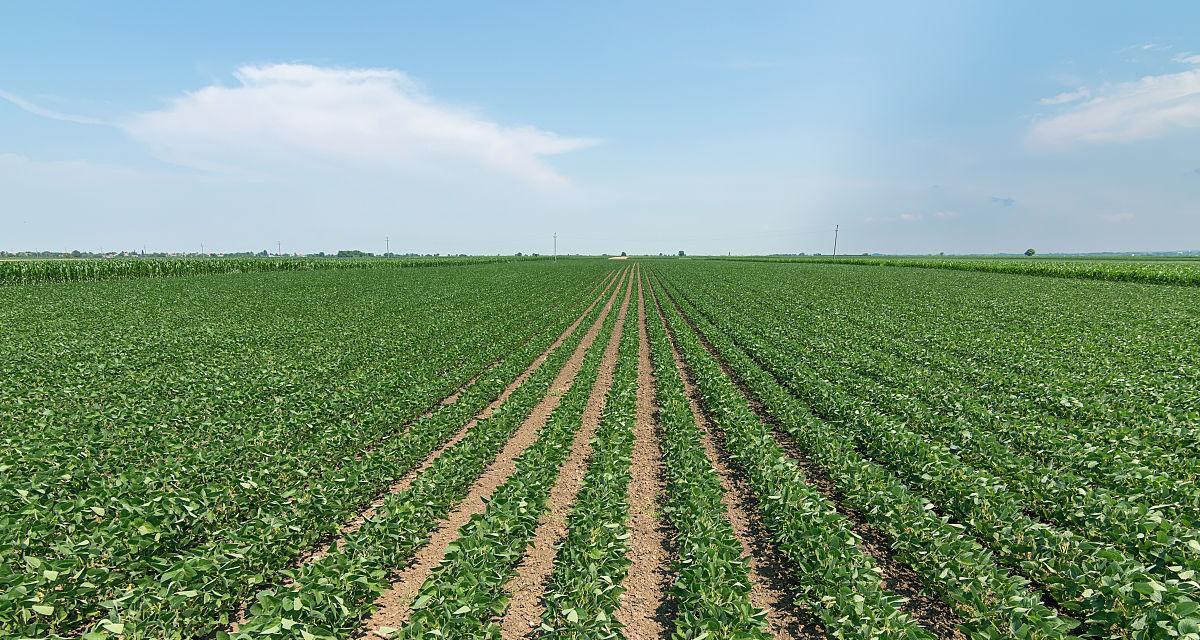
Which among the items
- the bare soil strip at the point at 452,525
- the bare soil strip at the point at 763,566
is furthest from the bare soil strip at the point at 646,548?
the bare soil strip at the point at 452,525

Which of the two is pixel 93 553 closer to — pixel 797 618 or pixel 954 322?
pixel 797 618

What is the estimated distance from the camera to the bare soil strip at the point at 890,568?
17.7 ft

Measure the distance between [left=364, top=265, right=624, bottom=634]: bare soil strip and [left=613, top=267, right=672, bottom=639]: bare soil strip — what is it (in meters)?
2.28

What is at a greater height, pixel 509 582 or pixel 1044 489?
pixel 1044 489

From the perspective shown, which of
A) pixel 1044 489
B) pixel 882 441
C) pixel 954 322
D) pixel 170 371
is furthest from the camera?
pixel 954 322

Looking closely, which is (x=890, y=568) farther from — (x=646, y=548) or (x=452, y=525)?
(x=452, y=525)

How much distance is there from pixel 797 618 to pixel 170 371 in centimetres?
1725

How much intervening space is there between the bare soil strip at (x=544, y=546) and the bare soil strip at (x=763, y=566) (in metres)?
2.54

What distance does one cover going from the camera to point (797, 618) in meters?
5.47

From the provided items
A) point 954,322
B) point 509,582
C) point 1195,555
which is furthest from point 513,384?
point 954,322

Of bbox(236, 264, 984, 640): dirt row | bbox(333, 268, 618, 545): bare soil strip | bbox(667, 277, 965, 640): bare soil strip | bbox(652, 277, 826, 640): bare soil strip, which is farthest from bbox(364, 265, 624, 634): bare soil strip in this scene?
bbox(667, 277, 965, 640): bare soil strip

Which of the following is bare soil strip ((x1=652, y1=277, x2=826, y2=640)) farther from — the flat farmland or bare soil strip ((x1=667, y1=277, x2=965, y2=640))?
bare soil strip ((x1=667, y1=277, x2=965, y2=640))

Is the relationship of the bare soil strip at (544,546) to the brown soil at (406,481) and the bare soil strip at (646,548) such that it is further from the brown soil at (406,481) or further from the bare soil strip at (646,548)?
the brown soil at (406,481)

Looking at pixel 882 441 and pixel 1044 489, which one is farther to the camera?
pixel 882 441
